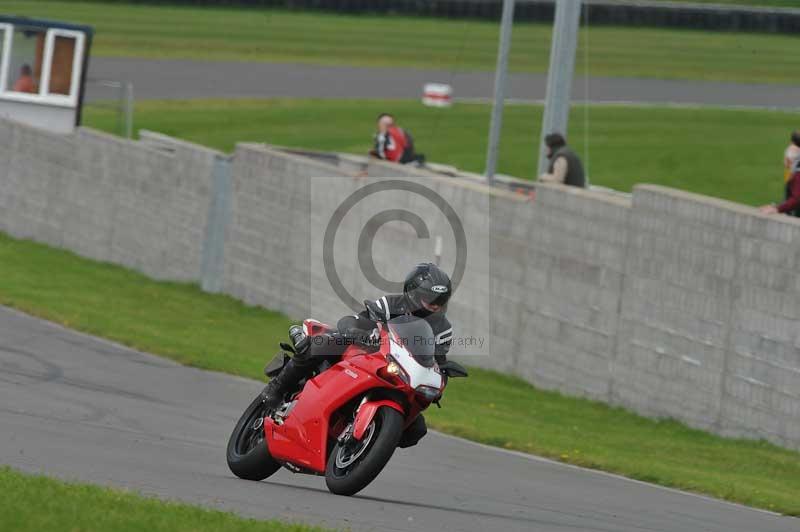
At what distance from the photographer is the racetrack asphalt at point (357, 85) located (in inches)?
1818

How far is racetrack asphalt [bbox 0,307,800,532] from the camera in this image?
31.8 ft

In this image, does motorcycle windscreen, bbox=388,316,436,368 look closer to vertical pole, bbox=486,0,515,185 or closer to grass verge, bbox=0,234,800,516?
grass verge, bbox=0,234,800,516

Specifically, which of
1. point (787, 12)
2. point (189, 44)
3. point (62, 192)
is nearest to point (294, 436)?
point (62, 192)

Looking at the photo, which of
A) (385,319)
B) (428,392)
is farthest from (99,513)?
(385,319)

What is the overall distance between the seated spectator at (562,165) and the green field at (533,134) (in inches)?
504

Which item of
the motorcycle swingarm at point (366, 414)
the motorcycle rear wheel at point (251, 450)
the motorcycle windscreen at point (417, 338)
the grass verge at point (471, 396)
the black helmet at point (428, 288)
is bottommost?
the grass verge at point (471, 396)

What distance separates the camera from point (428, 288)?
9930mm

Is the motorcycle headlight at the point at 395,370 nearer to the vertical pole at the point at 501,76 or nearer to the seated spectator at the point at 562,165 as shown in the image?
the seated spectator at the point at 562,165

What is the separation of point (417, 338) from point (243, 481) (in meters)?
1.76

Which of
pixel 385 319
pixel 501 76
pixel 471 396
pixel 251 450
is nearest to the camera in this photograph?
pixel 385 319

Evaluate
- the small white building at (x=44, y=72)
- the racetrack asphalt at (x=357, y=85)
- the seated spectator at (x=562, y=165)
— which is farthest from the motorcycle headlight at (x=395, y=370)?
the racetrack asphalt at (x=357, y=85)

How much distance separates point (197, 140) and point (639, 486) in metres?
27.6

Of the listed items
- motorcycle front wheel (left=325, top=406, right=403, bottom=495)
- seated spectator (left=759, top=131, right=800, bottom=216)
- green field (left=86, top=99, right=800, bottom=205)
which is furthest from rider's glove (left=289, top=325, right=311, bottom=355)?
green field (left=86, top=99, right=800, bottom=205)

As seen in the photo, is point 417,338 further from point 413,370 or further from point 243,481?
point 243,481
